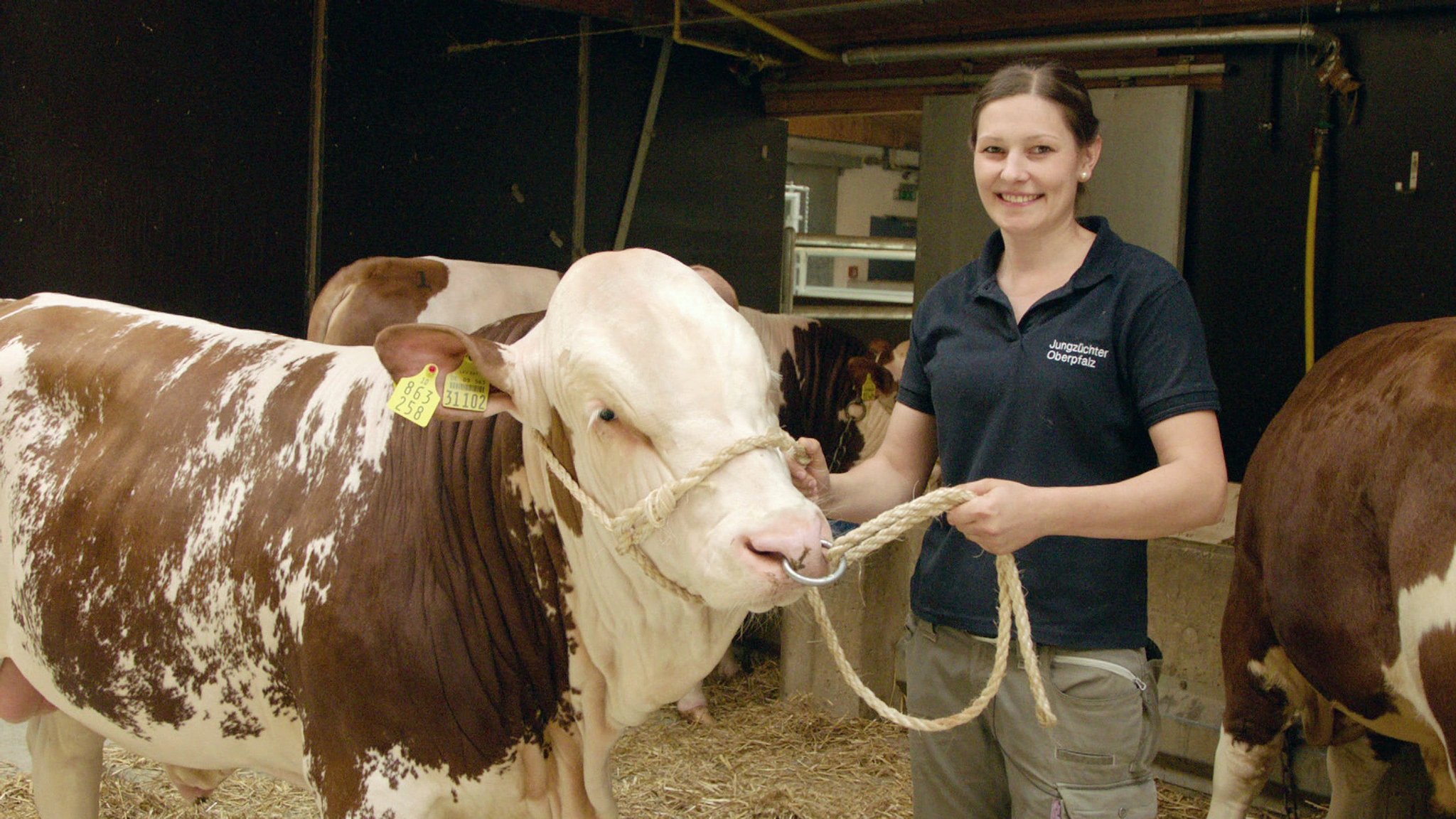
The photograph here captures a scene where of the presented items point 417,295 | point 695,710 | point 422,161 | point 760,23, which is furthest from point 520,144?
point 695,710

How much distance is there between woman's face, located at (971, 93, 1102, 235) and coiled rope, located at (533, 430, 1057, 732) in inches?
20.1

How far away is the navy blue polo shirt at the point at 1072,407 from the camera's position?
1768mm

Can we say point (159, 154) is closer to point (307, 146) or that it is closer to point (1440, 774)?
point (307, 146)

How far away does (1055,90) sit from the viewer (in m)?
1.85

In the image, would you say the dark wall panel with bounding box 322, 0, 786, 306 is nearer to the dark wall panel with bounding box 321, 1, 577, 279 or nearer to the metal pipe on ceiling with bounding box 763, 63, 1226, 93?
the dark wall panel with bounding box 321, 1, 577, 279

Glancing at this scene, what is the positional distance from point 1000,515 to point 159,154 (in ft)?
13.1

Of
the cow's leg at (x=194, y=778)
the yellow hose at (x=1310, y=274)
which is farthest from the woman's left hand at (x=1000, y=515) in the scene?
the yellow hose at (x=1310, y=274)

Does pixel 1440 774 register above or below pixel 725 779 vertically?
above

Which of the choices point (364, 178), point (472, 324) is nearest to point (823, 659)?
point (472, 324)

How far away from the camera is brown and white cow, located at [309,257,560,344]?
4617 millimetres

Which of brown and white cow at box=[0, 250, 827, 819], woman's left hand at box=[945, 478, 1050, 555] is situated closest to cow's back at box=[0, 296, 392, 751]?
brown and white cow at box=[0, 250, 827, 819]

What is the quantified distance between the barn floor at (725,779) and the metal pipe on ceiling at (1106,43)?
2.65m

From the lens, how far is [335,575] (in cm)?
196

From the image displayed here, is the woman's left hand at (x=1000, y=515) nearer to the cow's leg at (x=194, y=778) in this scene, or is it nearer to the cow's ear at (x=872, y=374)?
the cow's leg at (x=194, y=778)
